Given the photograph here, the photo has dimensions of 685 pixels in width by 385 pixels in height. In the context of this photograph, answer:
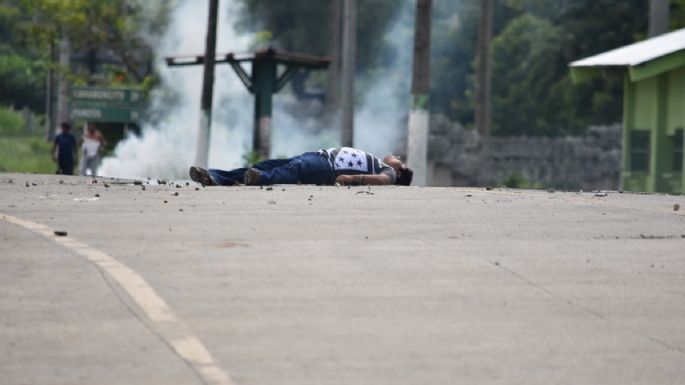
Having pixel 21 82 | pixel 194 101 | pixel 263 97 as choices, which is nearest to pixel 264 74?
pixel 263 97

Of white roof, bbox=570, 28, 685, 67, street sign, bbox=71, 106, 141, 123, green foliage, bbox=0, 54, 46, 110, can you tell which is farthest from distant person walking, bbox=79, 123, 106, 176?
green foliage, bbox=0, 54, 46, 110

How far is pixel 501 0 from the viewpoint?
89250mm

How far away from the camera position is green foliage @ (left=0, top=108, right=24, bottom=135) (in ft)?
257

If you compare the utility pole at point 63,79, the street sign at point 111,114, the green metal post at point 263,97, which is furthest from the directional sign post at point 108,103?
the utility pole at point 63,79

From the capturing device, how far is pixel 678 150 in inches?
1302

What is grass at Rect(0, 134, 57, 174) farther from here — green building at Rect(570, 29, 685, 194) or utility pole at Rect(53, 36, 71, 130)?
green building at Rect(570, 29, 685, 194)

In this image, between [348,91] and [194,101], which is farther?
[194,101]

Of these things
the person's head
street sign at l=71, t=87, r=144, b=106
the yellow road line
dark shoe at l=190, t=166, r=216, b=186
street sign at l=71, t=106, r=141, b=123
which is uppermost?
street sign at l=71, t=87, r=144, b=106

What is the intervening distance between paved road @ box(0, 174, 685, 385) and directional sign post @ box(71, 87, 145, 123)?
2420cm

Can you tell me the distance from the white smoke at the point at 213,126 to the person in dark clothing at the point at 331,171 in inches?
749

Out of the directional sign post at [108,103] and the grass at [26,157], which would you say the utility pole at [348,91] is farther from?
the grass at [26,157]

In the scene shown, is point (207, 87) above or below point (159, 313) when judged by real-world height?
above

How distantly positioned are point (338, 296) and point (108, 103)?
99.7ft

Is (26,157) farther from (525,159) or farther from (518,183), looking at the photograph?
(525,159)
